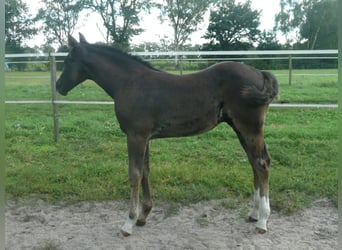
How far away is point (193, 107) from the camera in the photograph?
307 cm

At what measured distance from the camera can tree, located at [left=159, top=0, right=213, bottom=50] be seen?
1362 centimetres

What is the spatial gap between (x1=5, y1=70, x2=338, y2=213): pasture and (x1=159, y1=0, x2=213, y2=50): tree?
7.09 metres

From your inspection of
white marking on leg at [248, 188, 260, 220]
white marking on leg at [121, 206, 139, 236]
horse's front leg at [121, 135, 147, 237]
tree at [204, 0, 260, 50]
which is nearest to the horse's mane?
horse's front leg at [121, 135, 147, 237]

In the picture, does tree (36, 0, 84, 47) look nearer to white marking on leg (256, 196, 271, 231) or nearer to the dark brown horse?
the dark brown horse

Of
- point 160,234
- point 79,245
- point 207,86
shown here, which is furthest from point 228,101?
point 79,245

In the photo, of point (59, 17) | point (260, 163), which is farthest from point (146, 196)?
point (59, 17)

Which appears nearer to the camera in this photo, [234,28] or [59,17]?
[234,28]

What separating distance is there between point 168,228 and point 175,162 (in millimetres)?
1743

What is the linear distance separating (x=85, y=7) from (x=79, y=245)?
10278 mm

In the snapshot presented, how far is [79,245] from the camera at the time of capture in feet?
9.58

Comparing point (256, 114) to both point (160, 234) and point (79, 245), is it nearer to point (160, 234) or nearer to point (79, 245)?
point (160, 234)

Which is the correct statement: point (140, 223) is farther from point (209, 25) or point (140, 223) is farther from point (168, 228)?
point (209, 25)

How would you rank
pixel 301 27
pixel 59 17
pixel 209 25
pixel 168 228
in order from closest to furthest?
pixel 168 228
pixel 301 27
pixel 209 25
pixel 59 17

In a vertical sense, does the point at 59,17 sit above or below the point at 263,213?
above
